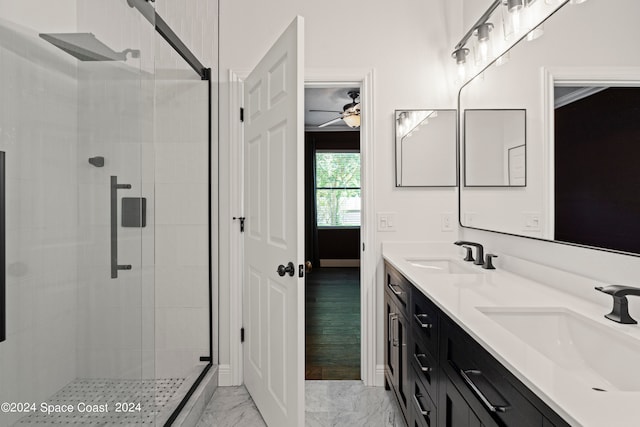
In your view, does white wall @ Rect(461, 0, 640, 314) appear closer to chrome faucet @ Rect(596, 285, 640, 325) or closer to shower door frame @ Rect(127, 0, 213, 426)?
chrome faucet @ Rect(596, 285, 640, 325)

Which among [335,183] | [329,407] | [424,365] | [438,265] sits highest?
[335,183]

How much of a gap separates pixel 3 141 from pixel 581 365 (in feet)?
5.73

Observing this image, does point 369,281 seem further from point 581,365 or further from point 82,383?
point 82,383

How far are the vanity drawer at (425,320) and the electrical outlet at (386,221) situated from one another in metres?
0.91

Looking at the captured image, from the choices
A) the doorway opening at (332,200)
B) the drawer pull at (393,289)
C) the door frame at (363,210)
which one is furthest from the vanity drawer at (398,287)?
the doorway opening at (332,200)

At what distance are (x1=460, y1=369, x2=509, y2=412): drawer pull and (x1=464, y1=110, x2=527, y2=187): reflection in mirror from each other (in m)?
1.06

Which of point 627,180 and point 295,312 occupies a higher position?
point 627,180

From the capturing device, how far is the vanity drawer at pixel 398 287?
1.86 m

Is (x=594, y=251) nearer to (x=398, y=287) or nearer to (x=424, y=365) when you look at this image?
(x=424, y=365)

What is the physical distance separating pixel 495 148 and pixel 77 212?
1.99 metres

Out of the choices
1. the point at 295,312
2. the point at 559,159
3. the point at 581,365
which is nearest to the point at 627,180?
the point at 559,159

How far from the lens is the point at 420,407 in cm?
163

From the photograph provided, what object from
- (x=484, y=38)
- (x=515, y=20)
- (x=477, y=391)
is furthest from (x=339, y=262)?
(x=477, y=391)

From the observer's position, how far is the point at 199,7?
236 centimetres
